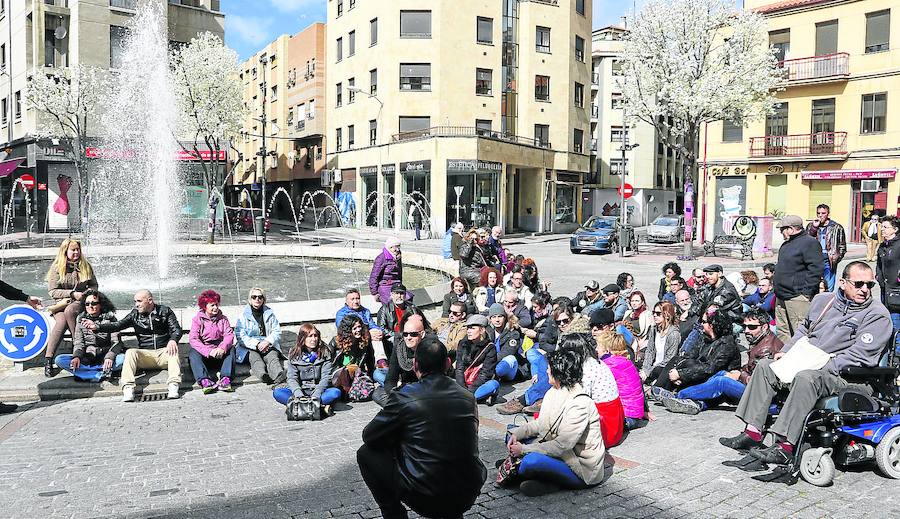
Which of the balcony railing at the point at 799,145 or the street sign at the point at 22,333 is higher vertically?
the balcony railing at the point at 799,145

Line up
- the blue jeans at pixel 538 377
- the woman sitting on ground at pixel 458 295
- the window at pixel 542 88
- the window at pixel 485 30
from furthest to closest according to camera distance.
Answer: the window at pixel 542 88, the window at pixel 485 30, the woman sitting on ground at pixel 458 295, the blue jeans at pixel 538 377

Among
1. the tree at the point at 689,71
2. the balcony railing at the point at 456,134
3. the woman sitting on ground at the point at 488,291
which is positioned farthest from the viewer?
the balcony railing at the point at 456,134

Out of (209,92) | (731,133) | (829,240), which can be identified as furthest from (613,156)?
(829,240)

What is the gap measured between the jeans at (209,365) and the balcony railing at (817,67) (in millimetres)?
34376

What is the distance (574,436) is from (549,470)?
0.34 metres

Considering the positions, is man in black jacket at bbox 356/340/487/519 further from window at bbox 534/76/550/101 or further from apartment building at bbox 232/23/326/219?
apartment building at bbox 232/23/326/219

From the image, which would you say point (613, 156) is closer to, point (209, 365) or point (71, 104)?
point (71, 104)

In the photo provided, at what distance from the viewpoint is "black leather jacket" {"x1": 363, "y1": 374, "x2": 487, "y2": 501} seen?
13.5 feet

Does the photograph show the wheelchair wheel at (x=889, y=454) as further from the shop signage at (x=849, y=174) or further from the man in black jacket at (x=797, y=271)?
the shop signage at (x=849, y=174)

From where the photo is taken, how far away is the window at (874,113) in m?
35.7

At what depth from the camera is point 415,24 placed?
47.4m

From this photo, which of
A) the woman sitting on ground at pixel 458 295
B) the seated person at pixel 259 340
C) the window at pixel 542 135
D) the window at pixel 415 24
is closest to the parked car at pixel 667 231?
the window at pixel 542 135

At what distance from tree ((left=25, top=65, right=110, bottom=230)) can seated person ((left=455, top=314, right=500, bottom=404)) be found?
33.5 meters

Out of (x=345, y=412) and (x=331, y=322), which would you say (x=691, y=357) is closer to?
(x=345, y=412)
